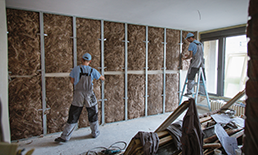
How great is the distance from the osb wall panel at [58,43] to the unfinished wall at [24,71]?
190 millimetres

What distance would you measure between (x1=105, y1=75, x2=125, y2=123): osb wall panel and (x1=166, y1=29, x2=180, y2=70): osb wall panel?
157cm

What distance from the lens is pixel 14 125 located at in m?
2.96

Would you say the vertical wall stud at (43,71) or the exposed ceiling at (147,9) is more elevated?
the exposed ceiling at (147,9)

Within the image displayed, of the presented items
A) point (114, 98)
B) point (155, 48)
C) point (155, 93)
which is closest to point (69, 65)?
point (114, 98)

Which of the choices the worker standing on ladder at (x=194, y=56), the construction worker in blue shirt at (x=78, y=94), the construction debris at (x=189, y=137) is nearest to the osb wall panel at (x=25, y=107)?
the construction worker in blue shirt at (x=78, y=94)

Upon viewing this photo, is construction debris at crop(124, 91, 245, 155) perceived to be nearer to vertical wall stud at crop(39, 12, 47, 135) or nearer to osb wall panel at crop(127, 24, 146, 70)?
osb wall panel at crop(127, 24, 146, 70)

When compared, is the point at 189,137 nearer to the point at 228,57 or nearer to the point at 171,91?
the point at 171,91

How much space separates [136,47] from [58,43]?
1.86 meters

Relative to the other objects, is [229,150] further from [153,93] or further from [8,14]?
[8,14]

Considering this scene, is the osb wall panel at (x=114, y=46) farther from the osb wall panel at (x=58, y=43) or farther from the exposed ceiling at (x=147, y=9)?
the osb wall panel at (x=58, y=43)

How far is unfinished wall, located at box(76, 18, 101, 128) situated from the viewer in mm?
3438

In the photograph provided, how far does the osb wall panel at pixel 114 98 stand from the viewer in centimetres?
384

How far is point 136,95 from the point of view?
420cm

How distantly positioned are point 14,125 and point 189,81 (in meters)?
4.08
